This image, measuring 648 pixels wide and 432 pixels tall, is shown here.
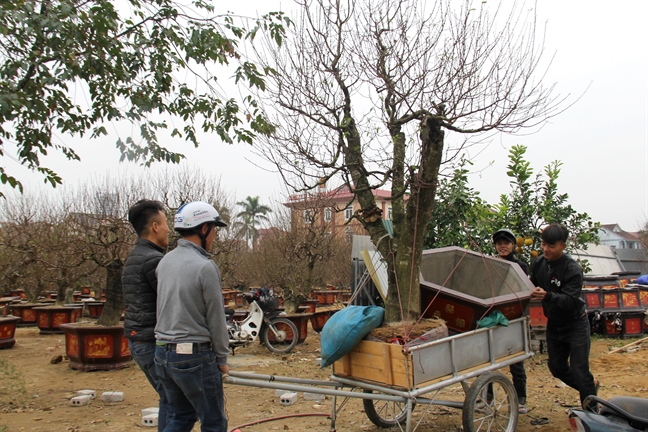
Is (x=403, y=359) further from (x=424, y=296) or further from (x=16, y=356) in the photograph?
(x=16, y=356)

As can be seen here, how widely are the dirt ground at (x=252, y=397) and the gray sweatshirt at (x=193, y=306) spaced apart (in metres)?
2.17

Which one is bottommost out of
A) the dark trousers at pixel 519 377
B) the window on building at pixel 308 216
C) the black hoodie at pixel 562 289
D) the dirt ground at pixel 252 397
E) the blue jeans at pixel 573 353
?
the dirt ground at pixel 252 397

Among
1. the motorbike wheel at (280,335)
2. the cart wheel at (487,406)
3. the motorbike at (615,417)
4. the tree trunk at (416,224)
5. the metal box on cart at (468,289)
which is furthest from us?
the motorbike wheel at (280,335)

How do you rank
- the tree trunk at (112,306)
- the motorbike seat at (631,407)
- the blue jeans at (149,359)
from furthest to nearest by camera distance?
1. the tree trunk at (112,306)
2. the blue jeans at (149,359)
3. the motorbike seat at (631,407)

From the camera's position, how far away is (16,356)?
369 inches

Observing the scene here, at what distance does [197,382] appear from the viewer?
2.99 m

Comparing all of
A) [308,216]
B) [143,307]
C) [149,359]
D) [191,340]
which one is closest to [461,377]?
[191,340]

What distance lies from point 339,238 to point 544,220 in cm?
1069

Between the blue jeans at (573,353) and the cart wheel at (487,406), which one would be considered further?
the blue jeans at (573,353)

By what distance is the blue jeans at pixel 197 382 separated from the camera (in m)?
2.99

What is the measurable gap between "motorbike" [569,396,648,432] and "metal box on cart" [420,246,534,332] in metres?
1.37

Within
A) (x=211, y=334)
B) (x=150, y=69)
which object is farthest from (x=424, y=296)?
(x=150, y=69)

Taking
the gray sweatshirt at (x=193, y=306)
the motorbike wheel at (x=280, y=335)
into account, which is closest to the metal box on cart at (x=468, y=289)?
the gray sweatshirt at (x=193, y=306)

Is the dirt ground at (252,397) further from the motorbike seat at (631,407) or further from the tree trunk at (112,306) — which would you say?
the motorbike seat at (631,407)
